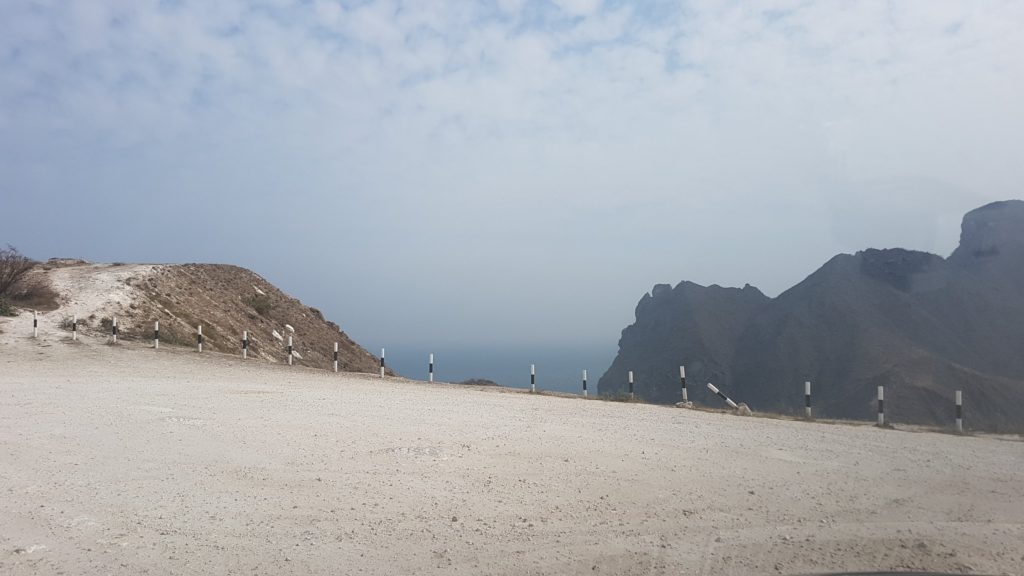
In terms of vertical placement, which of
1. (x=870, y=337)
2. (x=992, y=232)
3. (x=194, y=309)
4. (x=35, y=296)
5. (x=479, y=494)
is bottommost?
(x=479, y=494)

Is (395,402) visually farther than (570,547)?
Yes

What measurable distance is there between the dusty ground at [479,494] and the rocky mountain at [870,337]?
92.7 feet

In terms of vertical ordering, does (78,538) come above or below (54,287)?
below

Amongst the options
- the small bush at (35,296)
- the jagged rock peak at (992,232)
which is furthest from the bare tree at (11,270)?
the jagged rock peak at (992,232)

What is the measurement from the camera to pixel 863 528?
7359mm

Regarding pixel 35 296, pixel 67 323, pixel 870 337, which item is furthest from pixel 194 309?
pixel 870 337

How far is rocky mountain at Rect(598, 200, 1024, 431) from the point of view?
40750mm

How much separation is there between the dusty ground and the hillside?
51.5ft

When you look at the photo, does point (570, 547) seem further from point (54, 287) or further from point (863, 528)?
point (54, 287)

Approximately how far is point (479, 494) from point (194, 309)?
30227 millimetres

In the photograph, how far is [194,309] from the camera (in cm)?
3484

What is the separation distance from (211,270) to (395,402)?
Answer: 30.9 m

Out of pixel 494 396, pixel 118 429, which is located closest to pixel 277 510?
pixel 118 429

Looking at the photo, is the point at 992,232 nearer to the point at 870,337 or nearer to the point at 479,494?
the point at 870,337
